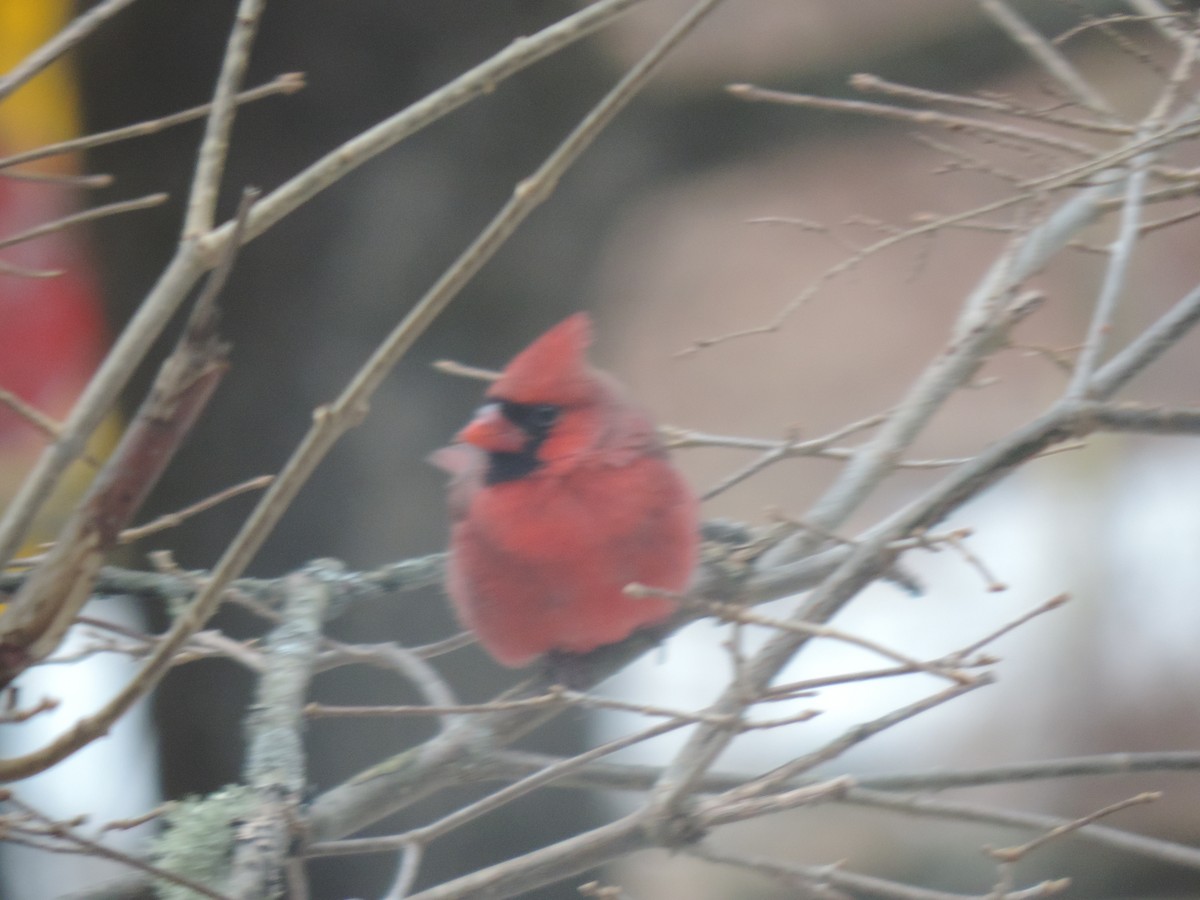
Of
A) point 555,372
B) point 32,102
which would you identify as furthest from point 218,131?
point 32,102

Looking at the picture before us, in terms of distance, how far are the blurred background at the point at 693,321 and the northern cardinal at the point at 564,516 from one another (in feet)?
0.19

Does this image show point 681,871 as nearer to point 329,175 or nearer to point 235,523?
point 235,523

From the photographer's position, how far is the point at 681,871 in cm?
89

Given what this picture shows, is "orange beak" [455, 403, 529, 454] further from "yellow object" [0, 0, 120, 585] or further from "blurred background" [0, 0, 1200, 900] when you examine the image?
"yellow object" [0, 0, 120, 585]

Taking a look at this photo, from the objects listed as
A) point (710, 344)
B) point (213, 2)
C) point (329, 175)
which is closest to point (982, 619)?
point (710, 344)

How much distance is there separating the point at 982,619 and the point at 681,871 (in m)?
0.31

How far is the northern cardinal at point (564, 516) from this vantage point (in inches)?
28.1

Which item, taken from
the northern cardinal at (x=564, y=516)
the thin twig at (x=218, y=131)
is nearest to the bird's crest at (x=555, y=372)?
the northern cardinal at (x=564, y=516)

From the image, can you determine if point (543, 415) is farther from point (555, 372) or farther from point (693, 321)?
point (693, 321)

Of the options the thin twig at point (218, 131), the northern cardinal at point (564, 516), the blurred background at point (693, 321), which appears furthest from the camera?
the blurred background at point (693, 321)

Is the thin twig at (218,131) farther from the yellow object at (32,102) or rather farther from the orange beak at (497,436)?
the yellow object at (32,102)

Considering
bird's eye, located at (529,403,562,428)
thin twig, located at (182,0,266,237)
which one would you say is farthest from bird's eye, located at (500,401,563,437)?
thin twig, located at (182,0,266,237)

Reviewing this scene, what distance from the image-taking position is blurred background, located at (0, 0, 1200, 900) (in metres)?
0.83

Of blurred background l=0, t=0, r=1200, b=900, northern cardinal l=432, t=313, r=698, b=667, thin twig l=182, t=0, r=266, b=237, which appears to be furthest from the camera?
blurred background l=0, t=0, r=1200, b=900
